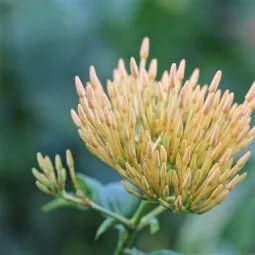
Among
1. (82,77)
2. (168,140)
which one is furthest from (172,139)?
(82,77)

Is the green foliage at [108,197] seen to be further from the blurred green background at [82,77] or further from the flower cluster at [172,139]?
the blurred green background at [82,77]

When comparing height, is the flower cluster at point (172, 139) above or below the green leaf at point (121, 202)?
above

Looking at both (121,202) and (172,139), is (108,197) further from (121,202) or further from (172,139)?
(172,139)

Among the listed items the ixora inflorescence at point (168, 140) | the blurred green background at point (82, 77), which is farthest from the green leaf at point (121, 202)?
the blurred green background at point (82, 77)

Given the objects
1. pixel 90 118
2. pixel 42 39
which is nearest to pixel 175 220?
pixel 42 39

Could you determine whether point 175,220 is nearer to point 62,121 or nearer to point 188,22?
point 62,121

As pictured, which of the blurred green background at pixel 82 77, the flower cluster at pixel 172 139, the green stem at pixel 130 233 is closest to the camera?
the flower cluster at pixel 172 139

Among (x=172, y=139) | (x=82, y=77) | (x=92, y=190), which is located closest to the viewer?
(x=172, y=139)
